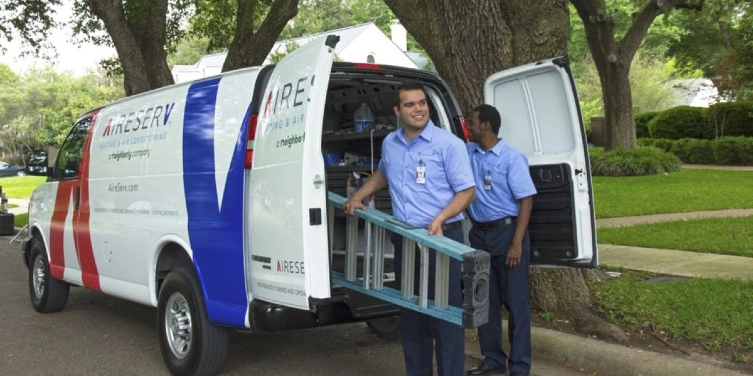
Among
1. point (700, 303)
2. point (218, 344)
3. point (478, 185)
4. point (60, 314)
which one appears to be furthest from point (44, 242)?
point (700, 303)

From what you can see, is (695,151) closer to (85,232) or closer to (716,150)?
(716,150)

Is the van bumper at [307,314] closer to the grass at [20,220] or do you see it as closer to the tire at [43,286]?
the tire at [43,286]

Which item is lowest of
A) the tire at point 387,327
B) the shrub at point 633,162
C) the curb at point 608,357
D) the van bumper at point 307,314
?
the tire at point 387,327

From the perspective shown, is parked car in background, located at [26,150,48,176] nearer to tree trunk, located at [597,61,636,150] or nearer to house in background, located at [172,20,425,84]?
tree trunk, located at [597,61,636,150]

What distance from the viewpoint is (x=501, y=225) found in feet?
16.2

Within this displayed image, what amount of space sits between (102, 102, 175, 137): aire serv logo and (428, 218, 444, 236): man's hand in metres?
2.47

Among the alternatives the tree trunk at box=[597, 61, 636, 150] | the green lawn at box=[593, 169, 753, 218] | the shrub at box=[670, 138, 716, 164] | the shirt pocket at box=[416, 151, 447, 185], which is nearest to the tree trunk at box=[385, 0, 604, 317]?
the shirt pocket at box=[416, 151, 447, 185]

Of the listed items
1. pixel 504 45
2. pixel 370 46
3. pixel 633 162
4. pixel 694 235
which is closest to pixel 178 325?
pixel 504 45

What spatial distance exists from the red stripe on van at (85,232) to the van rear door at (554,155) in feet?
12.4

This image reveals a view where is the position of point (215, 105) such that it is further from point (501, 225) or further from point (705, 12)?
point (705, 12)

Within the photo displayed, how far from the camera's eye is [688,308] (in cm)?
577

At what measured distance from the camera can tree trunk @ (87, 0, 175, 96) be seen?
523 inches

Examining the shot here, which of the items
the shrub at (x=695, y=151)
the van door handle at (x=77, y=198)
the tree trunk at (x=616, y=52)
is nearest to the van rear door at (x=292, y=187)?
the van door handle at (x=77, y=198)

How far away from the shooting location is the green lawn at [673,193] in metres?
12.6
